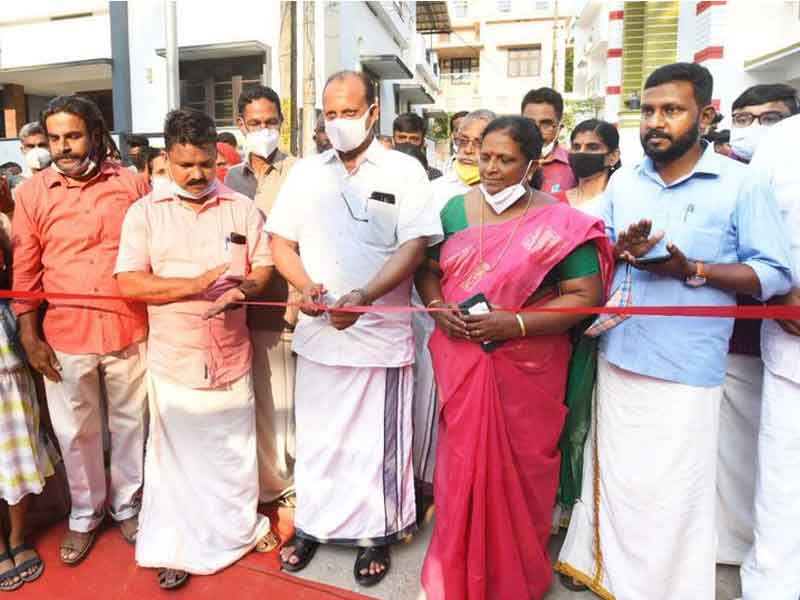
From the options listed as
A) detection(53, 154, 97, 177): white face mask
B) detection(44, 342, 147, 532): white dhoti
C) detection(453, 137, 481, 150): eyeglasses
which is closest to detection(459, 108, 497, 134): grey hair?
detection(453, 137, 481, 150): eyeglasses

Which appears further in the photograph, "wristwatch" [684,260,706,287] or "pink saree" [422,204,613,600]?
"pink saree" [422,204,613,600]

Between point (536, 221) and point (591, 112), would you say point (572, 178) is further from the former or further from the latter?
point (591, 112)

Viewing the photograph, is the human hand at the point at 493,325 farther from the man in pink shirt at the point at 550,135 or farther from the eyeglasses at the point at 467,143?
the man in pink shirt at the point at 550,135

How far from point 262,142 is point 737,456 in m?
2.82

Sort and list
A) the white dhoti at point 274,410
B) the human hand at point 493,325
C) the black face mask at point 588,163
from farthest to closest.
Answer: the black face mask at point 588,163 → the white dhoti at point 274,410 → the human hand at point 493,325

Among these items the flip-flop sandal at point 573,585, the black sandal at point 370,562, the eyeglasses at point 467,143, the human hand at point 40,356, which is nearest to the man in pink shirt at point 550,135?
the eyeglasses at point 467,143

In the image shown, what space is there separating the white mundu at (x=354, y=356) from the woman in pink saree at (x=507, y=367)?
0.29 m

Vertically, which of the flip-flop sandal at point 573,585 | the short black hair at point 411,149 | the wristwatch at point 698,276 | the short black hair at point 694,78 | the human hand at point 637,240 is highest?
the short black hair at point 694,78

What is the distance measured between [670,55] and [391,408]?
13.0m

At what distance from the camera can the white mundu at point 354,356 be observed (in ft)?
8.70

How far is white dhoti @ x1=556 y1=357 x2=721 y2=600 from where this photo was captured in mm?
2324

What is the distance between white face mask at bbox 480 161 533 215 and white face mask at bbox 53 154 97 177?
1758mm

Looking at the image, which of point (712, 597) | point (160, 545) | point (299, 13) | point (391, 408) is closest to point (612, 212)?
point (391, 408)

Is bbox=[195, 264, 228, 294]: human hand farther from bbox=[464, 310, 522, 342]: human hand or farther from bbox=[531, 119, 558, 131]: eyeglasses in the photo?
bbox=[531, 119, 558, 131]: eyeglasses
